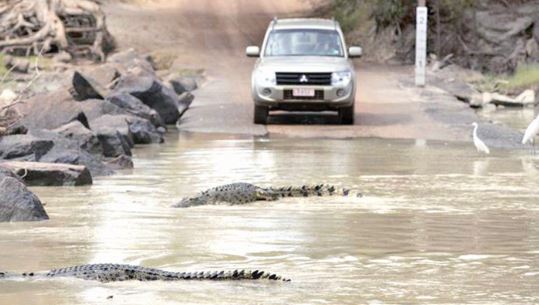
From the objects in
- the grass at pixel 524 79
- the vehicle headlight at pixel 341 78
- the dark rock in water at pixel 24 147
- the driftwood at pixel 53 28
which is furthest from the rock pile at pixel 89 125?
the grass at pixel 524 79

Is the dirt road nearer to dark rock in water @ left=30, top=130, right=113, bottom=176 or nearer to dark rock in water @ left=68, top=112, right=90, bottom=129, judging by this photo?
dark rock in water @ left=68, top=112, right=90, bottom=129

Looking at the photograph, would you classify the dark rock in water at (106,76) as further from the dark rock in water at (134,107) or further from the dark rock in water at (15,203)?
the dark rock in water at (15,203)

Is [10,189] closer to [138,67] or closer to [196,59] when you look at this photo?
[138,67]

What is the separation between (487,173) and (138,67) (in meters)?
12.8

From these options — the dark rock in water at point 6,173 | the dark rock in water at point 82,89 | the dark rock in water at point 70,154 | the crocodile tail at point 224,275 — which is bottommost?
the dark rock in water at point 82,89

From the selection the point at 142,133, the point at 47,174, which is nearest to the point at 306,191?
the point at 47,174

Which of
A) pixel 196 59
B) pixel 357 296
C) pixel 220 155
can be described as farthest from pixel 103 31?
pixel 357 296

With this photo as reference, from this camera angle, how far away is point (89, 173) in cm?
1686

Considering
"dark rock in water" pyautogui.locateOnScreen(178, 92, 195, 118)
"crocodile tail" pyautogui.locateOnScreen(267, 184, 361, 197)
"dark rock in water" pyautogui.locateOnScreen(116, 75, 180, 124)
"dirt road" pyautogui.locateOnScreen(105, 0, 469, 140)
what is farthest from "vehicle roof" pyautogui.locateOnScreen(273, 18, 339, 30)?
"crocodile tail" pyautogui.locateOnScreen(267, 184, 361, 197)

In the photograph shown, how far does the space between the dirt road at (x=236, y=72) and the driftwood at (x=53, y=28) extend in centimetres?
191

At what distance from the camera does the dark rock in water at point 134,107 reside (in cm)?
2459

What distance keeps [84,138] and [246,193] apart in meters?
5.39

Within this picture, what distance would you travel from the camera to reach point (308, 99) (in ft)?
80.8

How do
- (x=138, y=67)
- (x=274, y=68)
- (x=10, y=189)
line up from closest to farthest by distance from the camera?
(x=10, y=189) → (x=274, y=68) → (x=138, y=67)
